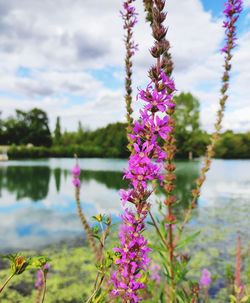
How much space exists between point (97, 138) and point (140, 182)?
2900 inches

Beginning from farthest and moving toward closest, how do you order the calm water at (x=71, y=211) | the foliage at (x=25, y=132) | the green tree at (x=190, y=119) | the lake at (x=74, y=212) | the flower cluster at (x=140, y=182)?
the foliage at (x=25, y=132)
the green tree at (x=190, y=119)
the calm water at (x=71, y=211)
the lake at (x=74, y=212)
the flower cluster at (x=140, y=182)

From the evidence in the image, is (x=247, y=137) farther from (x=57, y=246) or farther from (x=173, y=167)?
(x=173, y=167)

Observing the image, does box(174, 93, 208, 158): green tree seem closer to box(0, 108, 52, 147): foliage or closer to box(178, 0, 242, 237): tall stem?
box(0, 108, 52, 147): foliage

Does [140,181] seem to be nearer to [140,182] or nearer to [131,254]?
[140,182]

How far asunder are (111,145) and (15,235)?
59.6m

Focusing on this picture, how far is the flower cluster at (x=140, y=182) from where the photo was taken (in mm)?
1269

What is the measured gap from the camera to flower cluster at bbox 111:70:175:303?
1.27 m

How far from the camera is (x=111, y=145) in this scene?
70062 millimetres

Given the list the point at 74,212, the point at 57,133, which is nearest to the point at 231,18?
the point at 74,212

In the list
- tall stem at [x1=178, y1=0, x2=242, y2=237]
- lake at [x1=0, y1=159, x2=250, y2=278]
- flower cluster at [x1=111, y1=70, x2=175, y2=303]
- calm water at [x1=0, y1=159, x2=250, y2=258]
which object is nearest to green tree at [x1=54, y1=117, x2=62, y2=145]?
calm water at [x1=0, y1=159, x2=250, y2=258]

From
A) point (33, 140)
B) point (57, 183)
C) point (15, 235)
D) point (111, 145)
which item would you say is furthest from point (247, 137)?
point (15, 235)

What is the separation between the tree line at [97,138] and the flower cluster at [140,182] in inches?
1931

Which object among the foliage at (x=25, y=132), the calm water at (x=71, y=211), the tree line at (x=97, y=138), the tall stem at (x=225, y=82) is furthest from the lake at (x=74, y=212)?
the foliage at (x=25, y=132)

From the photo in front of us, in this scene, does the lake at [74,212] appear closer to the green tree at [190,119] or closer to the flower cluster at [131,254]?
the flower cluster at [131,254]
